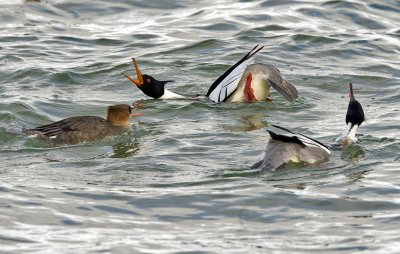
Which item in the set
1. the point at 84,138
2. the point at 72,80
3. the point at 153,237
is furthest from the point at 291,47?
the point at 153,237

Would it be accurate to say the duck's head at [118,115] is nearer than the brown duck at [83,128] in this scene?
No

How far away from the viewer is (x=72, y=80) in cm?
1530

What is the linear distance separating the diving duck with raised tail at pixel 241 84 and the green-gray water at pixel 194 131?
0.58 ft

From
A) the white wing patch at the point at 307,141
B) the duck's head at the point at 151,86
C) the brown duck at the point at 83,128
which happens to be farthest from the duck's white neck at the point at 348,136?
the duck's head at the point at 151,86

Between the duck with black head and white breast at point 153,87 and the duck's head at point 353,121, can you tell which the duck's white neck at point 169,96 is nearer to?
the duck with black head and white breast at point 153,87

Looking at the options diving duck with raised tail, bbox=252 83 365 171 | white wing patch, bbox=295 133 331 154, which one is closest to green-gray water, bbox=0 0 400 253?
diving duck with raised tail, bbox=252 83 365 171

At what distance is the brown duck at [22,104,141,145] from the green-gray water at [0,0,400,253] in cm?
12

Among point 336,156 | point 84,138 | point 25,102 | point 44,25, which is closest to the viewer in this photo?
point 336,156

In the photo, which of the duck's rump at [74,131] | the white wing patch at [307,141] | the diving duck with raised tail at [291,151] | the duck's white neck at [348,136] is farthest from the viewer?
the duck's rump at [74,131]

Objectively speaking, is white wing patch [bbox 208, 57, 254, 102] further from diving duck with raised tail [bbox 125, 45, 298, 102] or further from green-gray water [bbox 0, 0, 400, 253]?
green-gray water [bbox 0, 0, 400, 253]

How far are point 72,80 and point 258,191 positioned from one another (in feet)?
21.6

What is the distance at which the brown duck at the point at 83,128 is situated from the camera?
1141 centimetres

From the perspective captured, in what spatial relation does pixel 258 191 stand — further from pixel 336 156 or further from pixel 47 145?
pixel 47 145

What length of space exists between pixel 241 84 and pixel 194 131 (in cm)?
205
